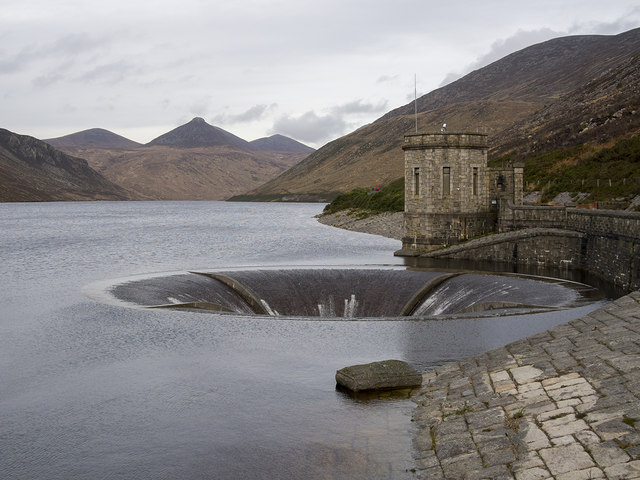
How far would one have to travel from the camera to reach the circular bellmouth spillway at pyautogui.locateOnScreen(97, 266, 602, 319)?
1114 inches

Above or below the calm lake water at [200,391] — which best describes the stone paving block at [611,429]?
above

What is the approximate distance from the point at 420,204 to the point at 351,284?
55.5 feet

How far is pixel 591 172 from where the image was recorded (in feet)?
202

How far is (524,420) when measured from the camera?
1309cm

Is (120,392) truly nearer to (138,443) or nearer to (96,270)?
(138,443)

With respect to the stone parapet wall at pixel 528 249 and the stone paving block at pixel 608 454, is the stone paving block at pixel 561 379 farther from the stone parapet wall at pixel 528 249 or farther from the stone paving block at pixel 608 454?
the stone parapet wall at pixel 528 249

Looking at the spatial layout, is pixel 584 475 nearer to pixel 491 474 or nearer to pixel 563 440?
pixel 563 440

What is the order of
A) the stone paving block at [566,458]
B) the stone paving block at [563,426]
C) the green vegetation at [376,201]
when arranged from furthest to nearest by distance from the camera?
the green vegetation at [376,201], the stone paving block at [563,426], the stone paving block at [566,458]

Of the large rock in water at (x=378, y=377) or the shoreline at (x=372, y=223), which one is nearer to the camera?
the large rock in water at (x=378, y=377)

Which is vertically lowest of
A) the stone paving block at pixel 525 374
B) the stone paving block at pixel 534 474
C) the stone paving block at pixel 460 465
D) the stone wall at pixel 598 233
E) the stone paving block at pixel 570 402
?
the stone paving block at pixel 460 465

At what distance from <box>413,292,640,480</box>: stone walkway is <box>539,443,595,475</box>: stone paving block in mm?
16

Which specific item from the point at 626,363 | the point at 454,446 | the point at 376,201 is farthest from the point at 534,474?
the point at 376,201

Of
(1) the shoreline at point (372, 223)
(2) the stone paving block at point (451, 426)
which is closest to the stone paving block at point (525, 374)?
(2) the stone paving block at point (451, 426)

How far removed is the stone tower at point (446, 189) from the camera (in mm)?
47031
